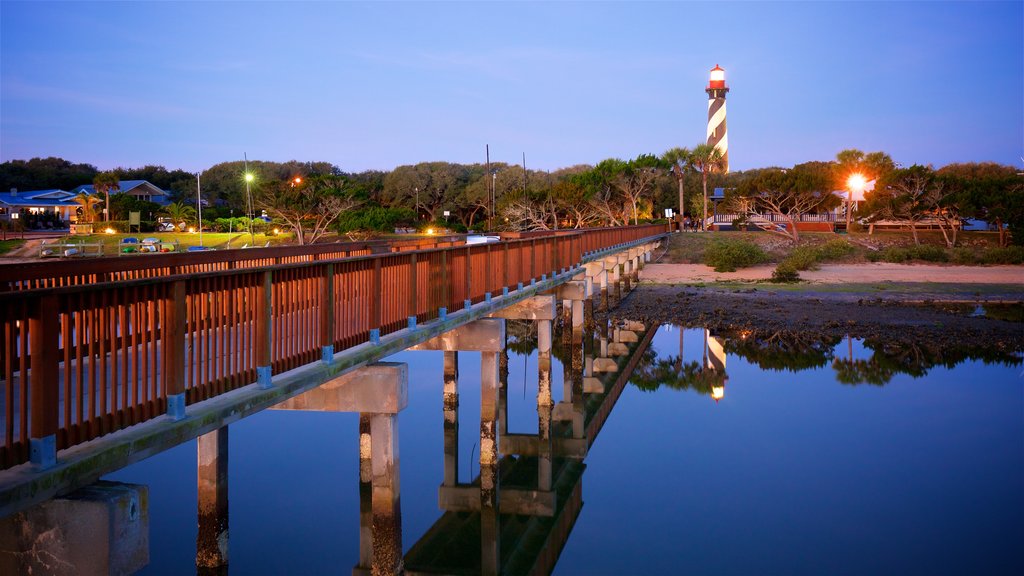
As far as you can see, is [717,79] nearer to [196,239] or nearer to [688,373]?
[196,239]

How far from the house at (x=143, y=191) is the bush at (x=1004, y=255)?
77.0m

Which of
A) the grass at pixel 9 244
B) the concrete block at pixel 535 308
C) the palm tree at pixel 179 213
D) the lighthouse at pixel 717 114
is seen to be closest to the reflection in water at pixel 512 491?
the concrete block at pixel 535 308

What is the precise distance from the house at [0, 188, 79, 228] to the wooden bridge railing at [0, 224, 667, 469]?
80629 mm

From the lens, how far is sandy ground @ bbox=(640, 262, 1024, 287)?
1783 inches

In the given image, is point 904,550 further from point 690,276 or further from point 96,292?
point 690,276

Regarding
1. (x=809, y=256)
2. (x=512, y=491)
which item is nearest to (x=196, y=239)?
(x=809, y=256)

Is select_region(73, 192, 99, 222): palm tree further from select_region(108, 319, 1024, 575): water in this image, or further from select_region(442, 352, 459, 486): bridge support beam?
select_region(442, 352, 459, 486): bridge support beam

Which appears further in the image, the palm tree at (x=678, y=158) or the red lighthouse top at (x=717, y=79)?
the red lighthouse top at (x=717, y=79)

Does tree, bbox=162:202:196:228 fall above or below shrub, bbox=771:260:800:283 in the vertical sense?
above

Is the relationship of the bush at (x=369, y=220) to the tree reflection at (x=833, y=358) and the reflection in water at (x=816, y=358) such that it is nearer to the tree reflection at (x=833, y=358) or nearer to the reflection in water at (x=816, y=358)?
the reflection in water at (x=816, y=358)

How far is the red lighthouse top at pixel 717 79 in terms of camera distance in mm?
99688

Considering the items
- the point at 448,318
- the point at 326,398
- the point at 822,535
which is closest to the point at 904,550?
the point at 822,535

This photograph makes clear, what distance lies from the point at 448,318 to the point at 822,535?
22.4 ft

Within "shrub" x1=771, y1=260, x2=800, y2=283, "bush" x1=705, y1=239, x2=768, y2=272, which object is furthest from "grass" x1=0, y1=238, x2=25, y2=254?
"shrub" x1=771, y1=260, x2=800, y2=283
